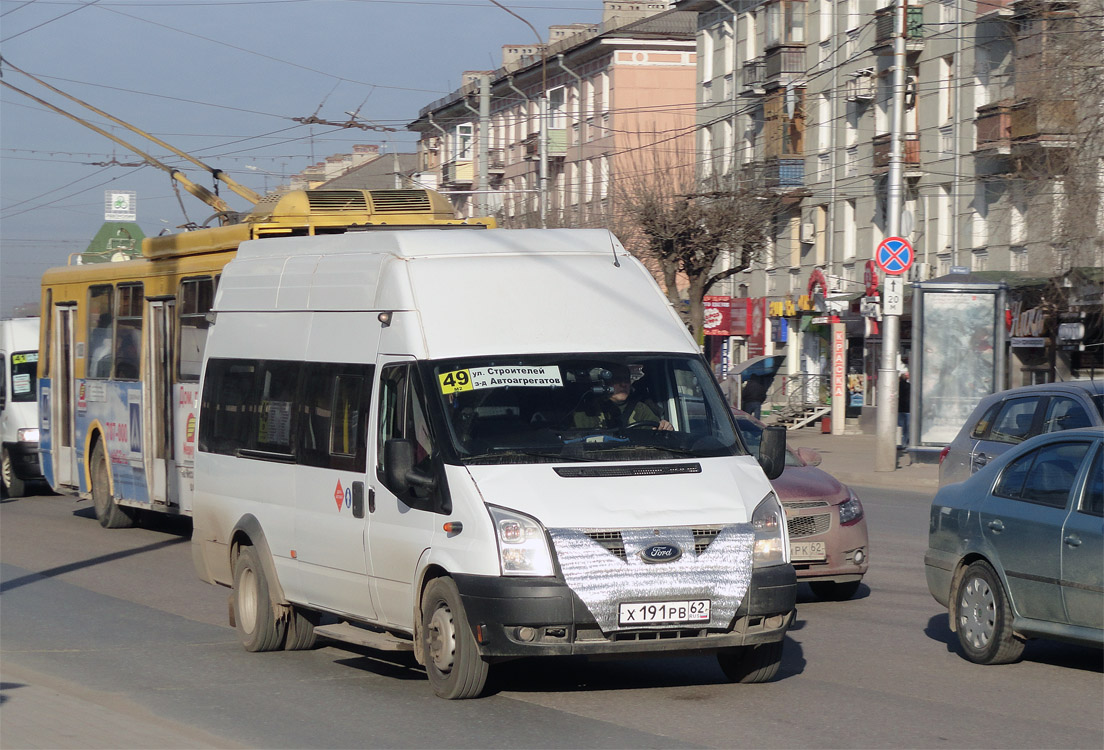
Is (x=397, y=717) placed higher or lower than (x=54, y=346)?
lower

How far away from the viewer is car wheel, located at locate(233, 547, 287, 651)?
9914mm

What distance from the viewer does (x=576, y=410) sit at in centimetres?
822

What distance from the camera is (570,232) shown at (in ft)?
30.4

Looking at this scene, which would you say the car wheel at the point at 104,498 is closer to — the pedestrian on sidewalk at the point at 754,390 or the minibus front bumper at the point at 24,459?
the minibus front bumper at the point at 24,459

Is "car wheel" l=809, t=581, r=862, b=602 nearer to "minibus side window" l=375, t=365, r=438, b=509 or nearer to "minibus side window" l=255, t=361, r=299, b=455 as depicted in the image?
"minibus side window" l=255, t=361, r=299, b=455

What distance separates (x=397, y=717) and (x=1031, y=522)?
3742 millimetres

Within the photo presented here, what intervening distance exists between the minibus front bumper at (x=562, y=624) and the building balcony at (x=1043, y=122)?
1915 centimetres

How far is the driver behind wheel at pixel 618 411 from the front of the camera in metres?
8.19

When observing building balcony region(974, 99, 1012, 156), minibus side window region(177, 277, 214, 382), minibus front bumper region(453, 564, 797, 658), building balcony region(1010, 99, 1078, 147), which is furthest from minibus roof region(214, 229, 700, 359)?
building balcony region(974, 99, 1012, 156)

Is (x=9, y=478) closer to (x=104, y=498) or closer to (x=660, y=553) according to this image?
(x=104, y=498)

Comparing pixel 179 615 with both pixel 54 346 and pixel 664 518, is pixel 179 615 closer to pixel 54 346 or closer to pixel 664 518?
pixel 664 518

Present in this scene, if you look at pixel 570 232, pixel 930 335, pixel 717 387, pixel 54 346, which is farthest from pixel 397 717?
pixel 930 335

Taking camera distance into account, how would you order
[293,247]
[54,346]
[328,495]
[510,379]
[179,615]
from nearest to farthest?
[510,379]
[328,495]
[293,247]
[179,615]
[54,346]

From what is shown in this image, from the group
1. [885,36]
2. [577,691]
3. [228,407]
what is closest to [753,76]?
[885,36]
